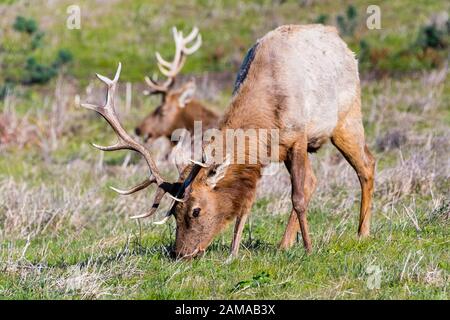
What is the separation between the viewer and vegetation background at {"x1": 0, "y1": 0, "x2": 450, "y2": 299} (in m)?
6.60

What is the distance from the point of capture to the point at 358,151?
29.4 feet

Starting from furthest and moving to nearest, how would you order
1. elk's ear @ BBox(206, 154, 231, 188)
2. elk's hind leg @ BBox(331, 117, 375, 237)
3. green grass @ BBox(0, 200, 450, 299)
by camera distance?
elk's hind leg @ BBox(331, 117, 375, 237), elk's ear @ BBox(206, 154, 231, 188), green grass @ BBox(0, 200, 450, 299)

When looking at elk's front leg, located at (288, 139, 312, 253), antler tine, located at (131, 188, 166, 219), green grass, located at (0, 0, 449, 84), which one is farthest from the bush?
antler tine, located at (131, 188, 166, 219)

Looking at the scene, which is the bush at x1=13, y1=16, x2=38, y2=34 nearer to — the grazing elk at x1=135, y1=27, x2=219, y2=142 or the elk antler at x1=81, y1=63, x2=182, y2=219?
the grazing elk at x1=135, y1=27, x2=219, y2=142

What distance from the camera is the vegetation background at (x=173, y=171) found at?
260 inches

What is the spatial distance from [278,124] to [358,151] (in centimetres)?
147

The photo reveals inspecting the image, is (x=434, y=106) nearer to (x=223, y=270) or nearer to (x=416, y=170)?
(x=416, y=170)

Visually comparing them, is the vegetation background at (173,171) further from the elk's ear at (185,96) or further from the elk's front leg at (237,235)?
the elk's ear at (185,96)

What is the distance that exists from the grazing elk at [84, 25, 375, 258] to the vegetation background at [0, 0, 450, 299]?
0.29m

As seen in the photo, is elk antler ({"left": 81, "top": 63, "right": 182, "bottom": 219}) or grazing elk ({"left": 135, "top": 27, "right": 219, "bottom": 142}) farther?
grazing elk ({"left": 135, "top": 27, "right": 219, "bottom": 142})

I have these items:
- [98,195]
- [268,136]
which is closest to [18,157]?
[98,195]

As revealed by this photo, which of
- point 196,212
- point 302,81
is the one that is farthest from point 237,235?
point 302,81

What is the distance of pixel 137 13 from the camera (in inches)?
1116

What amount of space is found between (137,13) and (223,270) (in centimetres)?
2225
